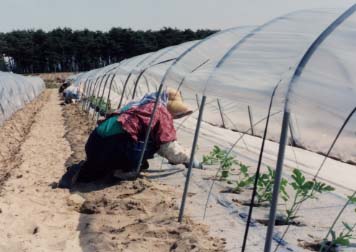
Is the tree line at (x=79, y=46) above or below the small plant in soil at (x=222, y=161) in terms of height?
above

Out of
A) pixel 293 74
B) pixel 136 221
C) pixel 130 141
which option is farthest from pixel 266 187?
pixel 293 74

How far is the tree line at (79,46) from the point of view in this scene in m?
58.6

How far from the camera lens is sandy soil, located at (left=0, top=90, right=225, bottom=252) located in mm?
3652

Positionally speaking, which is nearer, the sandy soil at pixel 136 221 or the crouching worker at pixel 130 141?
the sandy soil at pixel 136 221

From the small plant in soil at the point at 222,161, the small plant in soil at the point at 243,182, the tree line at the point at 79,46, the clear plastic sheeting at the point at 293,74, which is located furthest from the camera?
the tree line at the point at 79,46

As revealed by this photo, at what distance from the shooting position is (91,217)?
4.42m

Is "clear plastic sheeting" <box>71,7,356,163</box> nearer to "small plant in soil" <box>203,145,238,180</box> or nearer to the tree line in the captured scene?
"small plant in soil" <box>203,145,238,180</box>

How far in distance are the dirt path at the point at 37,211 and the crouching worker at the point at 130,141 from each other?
1.59ft

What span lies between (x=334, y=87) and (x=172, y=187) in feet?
9.93

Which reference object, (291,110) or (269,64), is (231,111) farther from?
(291,110)

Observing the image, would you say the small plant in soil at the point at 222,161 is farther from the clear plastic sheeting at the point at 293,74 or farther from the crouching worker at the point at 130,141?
the clear plastic sheeting at the point at 293,74

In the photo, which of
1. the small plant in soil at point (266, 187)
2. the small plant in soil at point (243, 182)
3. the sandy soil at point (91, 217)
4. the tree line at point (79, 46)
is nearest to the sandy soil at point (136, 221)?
the sandy soil at point (91, 217)

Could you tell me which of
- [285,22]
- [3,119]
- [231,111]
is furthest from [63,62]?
[285,22]

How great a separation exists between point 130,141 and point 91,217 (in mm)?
1293
